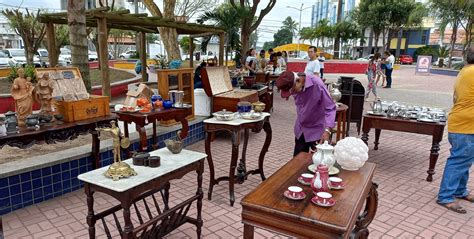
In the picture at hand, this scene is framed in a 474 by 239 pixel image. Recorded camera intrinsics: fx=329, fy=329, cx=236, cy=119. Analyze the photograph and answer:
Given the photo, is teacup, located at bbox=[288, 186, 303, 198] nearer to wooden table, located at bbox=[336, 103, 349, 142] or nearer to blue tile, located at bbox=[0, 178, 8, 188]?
blue tile, located at bbox=[0, 178, 8, 188]

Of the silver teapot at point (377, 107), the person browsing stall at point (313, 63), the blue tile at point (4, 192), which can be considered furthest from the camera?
the person browsing stall at point (313, 63)

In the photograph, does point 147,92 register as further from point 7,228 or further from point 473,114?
point 473,114

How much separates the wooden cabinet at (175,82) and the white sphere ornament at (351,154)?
11.7ft

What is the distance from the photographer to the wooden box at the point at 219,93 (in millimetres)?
6090

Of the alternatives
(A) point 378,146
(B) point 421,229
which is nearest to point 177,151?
(B) point 421,229

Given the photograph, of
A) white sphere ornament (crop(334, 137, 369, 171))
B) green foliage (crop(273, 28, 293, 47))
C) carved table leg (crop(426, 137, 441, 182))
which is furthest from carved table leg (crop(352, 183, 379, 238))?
green foliage (crop(273, 28, 293, 47))

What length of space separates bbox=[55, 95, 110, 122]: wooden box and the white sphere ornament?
2812mm

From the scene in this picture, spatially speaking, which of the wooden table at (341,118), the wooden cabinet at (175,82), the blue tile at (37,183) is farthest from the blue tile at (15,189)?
the wooden table at (341,118)

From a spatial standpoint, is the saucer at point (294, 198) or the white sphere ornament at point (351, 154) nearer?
the saucer at point (294, 198)

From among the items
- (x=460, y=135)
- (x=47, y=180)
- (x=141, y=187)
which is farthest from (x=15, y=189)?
(x=460, y=135)

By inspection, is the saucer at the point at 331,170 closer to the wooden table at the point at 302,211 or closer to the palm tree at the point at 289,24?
the wooden table at the point at 302,211

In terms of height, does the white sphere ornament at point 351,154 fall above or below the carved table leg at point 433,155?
above

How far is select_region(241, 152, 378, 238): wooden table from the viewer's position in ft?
5.58

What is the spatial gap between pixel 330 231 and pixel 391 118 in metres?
3.56
